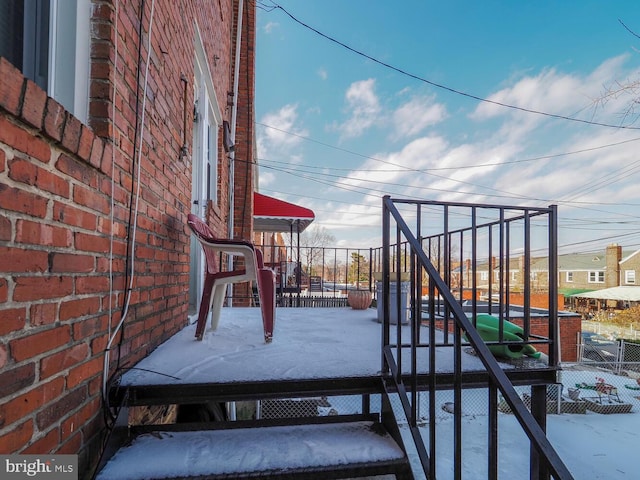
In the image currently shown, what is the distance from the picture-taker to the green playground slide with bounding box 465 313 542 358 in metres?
1.92

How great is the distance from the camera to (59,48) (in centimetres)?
117

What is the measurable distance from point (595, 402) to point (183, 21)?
35.6ft

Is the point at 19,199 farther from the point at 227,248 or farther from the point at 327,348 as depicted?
the point at 327,348

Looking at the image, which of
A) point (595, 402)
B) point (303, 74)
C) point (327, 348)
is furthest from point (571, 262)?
point (327, 348)

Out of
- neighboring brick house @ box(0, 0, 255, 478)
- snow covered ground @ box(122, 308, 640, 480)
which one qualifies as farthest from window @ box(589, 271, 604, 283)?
neighboring brick house @ box(0, 0, 255, 478)

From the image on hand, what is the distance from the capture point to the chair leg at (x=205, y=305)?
209 centimetres

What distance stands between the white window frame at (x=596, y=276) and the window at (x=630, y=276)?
90.6 inches

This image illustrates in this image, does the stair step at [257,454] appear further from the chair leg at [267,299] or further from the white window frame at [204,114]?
the white window frame at [204,114]

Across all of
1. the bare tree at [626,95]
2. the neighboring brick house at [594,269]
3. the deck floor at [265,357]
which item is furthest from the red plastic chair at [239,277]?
the neighboring brick house at [594,269]

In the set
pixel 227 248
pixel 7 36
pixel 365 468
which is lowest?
pixel 365 468

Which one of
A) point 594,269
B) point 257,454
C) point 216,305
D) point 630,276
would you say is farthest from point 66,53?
point 594,269

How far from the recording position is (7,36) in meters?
1.00

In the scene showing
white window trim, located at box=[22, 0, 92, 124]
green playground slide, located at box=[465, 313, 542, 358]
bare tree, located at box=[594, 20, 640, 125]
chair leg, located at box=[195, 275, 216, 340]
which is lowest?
green playground slide, located at box=[465, 313, 542, 358]

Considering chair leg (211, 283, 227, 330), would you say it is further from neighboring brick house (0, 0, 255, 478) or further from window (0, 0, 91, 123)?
window (0, 0, 91, 123)
